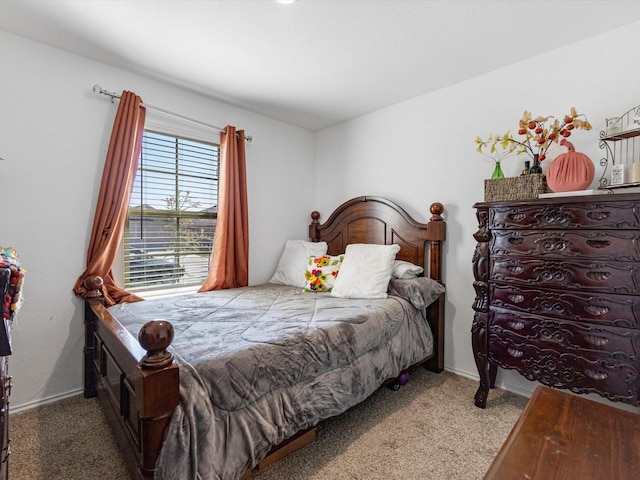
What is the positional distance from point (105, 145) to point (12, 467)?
1917mm

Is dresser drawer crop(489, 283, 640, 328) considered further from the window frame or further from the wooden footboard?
the window frame

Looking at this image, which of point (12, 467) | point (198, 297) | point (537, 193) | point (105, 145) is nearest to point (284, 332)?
point (198, 297)

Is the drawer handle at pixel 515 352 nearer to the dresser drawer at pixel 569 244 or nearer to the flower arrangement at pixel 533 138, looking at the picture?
the dresser drawer at pixel 569 244

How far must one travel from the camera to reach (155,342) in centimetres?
109

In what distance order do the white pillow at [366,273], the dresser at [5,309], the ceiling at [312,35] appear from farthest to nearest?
the white pillow at [366,273], the ceiling at [312,35], the dresser at [5,309]

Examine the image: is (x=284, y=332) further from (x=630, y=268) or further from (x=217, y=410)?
(x=630, y=268)

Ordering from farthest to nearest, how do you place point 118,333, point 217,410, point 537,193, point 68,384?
point 68,384, point 537,193, point 118,333, point 217,410

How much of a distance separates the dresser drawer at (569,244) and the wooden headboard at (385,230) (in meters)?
0.65

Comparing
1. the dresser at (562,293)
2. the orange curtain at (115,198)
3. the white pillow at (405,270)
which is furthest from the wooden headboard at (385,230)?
the orange curtain at (115,198)

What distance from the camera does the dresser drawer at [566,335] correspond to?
1.54m

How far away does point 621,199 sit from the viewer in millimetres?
1534

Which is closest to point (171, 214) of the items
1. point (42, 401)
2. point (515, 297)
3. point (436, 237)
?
point (42, 401)

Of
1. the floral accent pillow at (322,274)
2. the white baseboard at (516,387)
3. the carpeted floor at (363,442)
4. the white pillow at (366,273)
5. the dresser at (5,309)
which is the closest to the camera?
the dresser at (5,309)

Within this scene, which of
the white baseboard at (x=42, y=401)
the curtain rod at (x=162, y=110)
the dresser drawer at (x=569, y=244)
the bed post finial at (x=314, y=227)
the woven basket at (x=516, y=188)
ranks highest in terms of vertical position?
the curtain rod at (x=162, y=110)
